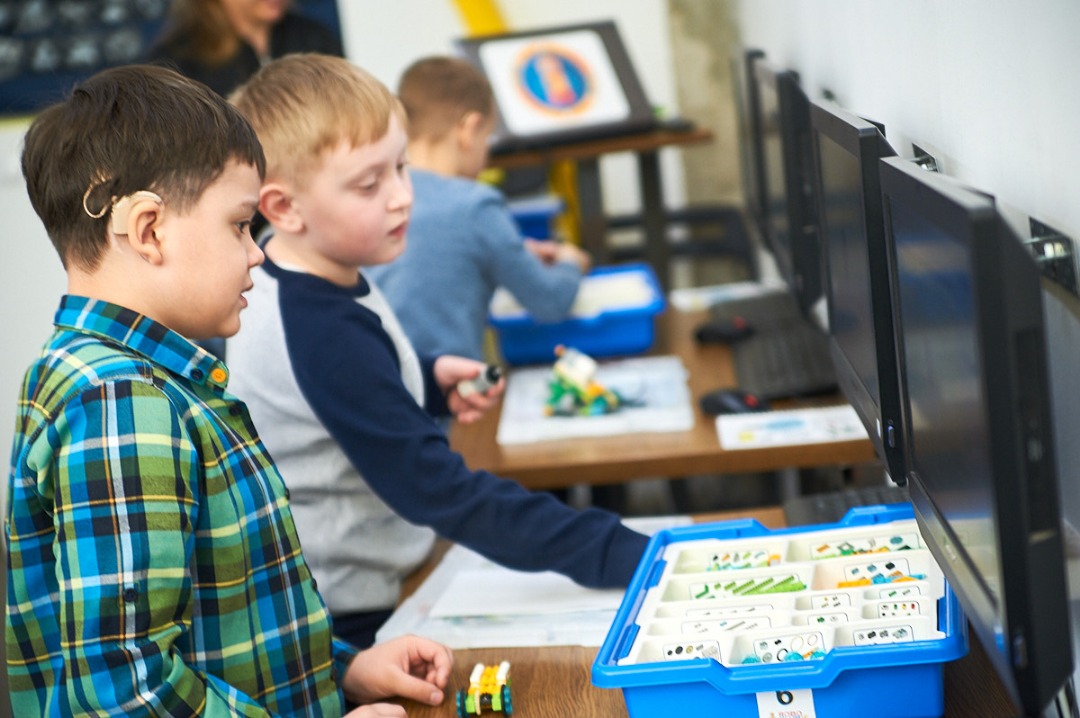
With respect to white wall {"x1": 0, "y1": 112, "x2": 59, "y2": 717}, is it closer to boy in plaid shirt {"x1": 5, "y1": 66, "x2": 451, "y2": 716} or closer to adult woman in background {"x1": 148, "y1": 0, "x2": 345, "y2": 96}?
adult woman in background {"x1": 148, "y1": 0, "x2": 345, "y2": 96}

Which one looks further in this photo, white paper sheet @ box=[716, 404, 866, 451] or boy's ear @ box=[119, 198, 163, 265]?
white paper sheet @ box=[716, 404, 866, 451]

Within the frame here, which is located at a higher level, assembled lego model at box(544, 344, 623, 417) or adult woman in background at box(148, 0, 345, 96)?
adult woman in background at box(148, 0, 345, 96)

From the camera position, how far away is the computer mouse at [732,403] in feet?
6.29

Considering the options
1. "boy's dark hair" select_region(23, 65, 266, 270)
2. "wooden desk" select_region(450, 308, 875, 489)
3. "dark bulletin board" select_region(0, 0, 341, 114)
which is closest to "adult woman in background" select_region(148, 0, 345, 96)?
"wooden desk" select_region(450, 308, 875, 489)

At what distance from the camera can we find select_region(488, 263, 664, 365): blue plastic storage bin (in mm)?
2400

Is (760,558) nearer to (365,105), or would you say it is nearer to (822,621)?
(822,621)

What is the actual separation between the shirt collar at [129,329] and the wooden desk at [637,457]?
0.78 meters

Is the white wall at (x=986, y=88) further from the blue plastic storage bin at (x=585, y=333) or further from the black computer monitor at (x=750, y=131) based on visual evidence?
the blue plastic storage bin at (x=585, y=333)

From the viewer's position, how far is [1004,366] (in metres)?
0.68

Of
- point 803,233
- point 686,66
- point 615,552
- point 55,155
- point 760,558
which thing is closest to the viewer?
point 55,155

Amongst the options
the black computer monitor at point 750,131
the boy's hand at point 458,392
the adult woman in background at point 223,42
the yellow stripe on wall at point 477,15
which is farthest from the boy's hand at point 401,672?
the yellow stripe on wall at point 477,15

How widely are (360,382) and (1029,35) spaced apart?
2.60 feet

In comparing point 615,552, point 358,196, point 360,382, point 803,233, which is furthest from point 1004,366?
point 803,233

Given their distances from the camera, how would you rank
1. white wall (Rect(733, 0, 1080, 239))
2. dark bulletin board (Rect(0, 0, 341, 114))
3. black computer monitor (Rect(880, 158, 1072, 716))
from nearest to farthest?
black computer monitor (Rect(880, 158, 1072, 716))
white wall (Rect(733, 0, 1080, 239))
dark bulletin board (Rect(0, 0, 341, 114))
